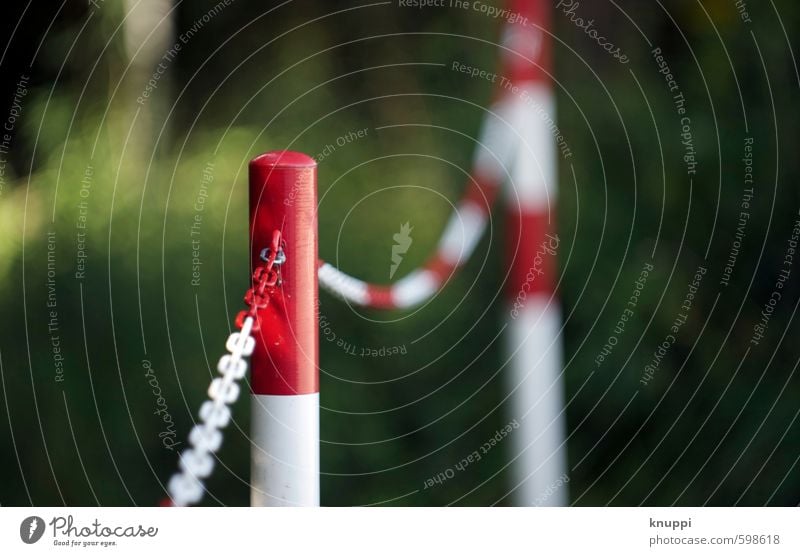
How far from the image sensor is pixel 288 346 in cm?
72

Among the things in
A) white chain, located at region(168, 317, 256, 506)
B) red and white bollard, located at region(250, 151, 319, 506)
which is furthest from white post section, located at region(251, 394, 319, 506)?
white chain, located at region(168, 317, 256, 506)

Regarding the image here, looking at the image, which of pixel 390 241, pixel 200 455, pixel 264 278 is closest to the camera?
pixel 264 278

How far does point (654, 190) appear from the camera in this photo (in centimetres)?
Result: 111

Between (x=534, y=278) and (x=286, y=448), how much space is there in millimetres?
406

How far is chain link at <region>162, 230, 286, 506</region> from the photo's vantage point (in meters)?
0.72

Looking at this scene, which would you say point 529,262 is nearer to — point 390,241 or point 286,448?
point 390,241

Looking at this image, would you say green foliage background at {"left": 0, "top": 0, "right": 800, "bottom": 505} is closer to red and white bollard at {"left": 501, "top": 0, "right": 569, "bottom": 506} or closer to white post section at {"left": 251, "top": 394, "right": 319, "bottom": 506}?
red and white bollard at {"left": 501, "top": 0, "right": 569, "bottom": 506}

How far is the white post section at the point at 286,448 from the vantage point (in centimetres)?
73

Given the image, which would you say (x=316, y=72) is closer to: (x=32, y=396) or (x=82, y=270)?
(x=82, y=270)

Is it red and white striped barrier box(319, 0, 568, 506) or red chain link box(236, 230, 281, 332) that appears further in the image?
red and white striped barrier box(319, 0, 568, 506)

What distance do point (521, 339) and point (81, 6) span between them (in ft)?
2.30
